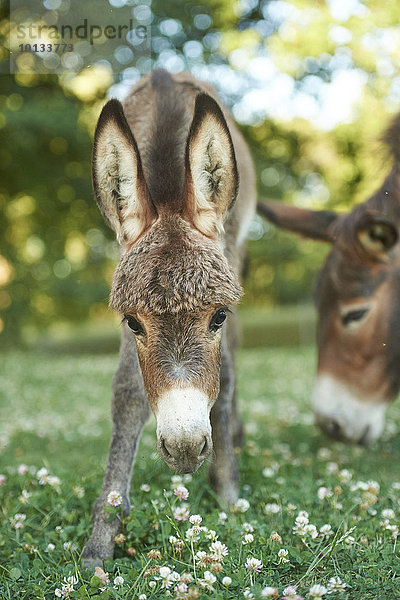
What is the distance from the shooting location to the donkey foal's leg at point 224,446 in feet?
11.0

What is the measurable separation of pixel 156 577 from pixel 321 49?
17.7 metres

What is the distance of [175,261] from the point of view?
247 centimetres

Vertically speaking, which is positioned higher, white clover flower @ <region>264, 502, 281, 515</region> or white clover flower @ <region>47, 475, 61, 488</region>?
white clover flower @ <region>264, 502, 281, 515</region>

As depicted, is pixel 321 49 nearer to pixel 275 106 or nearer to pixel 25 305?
pixel 275 106

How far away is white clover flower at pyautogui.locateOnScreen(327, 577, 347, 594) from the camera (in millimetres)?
2111

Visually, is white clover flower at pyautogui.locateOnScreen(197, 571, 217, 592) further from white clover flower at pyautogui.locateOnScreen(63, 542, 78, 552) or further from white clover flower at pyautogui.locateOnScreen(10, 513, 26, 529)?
white clover flower at pyautogui.locateOnScreen(10, 513, 26, 529)

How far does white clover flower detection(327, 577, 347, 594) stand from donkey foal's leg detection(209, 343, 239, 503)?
3.99 feet

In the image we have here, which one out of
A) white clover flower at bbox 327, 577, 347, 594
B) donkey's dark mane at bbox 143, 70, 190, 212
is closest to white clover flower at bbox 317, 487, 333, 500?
white clover flower at bbox 327, 577, 347, 594

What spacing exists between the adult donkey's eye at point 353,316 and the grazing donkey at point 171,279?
5.55 ft

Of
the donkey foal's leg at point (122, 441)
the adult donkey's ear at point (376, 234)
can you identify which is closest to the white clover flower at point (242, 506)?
the donkey foal's leg at point (122, 441)

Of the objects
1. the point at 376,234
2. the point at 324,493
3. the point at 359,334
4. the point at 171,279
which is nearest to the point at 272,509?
the point at 324,493

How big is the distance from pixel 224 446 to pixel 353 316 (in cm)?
191

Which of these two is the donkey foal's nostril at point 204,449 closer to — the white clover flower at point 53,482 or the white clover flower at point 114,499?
the white clover flower at point 114,499

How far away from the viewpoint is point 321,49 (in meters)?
17.1
